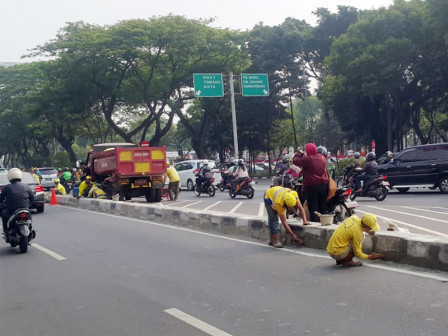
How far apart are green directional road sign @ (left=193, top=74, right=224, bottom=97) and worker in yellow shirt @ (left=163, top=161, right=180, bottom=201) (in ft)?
33.5

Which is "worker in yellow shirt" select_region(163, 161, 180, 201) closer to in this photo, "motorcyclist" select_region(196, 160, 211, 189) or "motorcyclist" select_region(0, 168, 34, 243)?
"motorcyclist" select_region(196, 160, 211, 189)

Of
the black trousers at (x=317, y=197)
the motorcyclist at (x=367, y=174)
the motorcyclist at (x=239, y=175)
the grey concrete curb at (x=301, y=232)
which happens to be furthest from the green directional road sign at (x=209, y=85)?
the black trousers at (x=317, y=197)

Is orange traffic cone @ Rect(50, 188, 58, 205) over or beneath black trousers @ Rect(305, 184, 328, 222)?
beneath

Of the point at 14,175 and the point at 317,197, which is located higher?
the point at 14,175

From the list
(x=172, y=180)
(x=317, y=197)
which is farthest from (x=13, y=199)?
(x=172, y=180)

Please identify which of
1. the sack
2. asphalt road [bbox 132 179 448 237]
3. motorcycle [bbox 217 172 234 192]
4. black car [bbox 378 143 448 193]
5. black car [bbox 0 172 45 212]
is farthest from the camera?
motorcycle [bbox 217 172 234 192]

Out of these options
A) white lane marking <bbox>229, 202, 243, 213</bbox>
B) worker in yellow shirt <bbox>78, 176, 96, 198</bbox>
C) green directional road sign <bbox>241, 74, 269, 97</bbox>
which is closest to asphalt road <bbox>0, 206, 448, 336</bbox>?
white lane marking <bbox>229, 202, 243, 213</bbox>

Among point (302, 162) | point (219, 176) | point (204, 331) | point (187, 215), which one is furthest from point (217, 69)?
point (204, 331)

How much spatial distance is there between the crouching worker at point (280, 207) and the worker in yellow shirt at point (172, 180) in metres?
10.6

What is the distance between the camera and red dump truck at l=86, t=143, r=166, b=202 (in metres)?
18.5

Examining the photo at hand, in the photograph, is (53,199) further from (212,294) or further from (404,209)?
(212,294)

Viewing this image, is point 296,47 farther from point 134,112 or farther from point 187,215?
point 187,215

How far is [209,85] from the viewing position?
95.6 feet

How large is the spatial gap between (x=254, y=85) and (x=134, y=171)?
42.7ft
